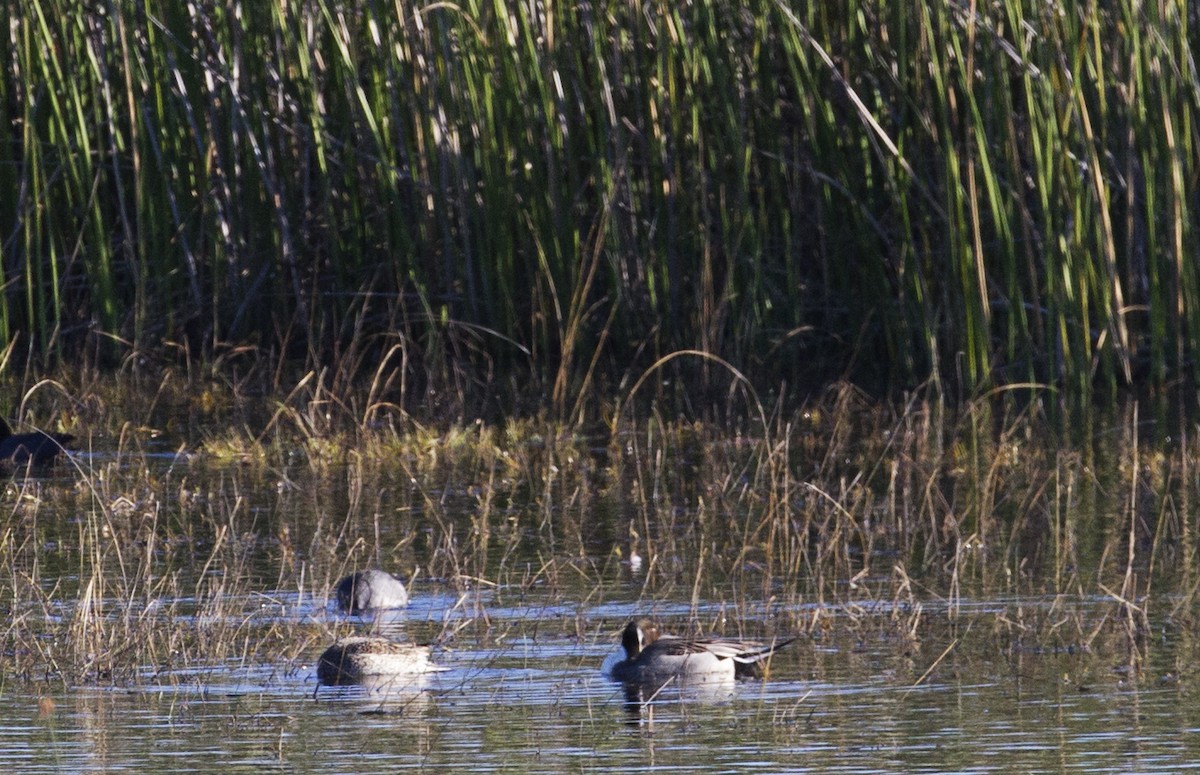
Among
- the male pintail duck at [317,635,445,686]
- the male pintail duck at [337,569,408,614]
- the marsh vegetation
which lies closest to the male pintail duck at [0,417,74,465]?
the marsh vegetation

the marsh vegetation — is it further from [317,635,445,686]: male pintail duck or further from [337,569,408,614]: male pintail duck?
[317,635,445,686]: male pintail duck

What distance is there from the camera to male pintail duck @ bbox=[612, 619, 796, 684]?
4.70 metres

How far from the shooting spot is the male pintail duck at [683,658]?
4703 millimetres

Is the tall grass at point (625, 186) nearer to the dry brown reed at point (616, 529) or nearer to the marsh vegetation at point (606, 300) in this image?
the marsh vegetation at point (606, 300)

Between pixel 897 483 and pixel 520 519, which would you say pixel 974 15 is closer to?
pixel 897 483

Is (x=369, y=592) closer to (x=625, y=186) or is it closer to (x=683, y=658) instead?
(x=683, y=658)

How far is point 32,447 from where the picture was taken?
834 cm

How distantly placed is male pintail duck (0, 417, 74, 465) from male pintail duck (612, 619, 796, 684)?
4059 millimetres

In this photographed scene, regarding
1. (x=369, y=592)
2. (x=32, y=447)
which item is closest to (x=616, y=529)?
(x=369, y=592)

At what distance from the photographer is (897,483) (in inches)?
→ 301

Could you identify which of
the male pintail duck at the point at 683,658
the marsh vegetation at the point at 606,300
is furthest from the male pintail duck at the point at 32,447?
the male pintail duck at the point at 683,658

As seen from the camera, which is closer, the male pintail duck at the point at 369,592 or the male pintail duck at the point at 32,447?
the male pintail duck at the point at 369,592

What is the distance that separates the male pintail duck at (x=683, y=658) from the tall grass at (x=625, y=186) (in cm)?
455

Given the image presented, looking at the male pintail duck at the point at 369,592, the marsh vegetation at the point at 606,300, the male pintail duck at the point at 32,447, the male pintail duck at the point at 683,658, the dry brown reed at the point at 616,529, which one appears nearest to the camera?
the male pintail duck at the point at 683,658
